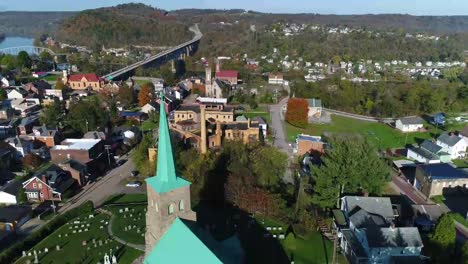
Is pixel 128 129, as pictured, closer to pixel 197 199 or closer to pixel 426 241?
pixel 197 199

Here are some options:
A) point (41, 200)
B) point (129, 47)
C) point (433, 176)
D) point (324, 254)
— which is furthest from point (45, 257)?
point (129, 47)

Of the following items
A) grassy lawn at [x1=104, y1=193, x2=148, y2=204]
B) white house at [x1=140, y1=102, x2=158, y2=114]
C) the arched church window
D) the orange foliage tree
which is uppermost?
the arched church window

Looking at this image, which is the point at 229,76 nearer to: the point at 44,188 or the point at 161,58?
the point at 161,58

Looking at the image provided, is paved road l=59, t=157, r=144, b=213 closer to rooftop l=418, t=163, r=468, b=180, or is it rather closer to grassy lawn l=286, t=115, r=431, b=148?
grassy lawn l=286, t=115, r=431, b=148

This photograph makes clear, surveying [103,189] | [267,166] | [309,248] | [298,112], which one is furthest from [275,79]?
[309,248]

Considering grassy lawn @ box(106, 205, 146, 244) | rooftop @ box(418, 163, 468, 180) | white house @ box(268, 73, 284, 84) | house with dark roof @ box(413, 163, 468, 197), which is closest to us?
grassy lawn @ box(106, 205, 146, 244)

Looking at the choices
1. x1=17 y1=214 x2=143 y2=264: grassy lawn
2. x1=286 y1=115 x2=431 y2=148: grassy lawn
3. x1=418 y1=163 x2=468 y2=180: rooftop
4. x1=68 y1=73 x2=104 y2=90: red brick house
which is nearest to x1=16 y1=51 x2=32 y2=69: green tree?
x1=68 y1=73 x2=104 y2=90: red brick house

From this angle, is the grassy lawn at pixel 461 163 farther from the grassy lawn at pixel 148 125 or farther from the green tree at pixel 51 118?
the green tree at pixel 51 118
